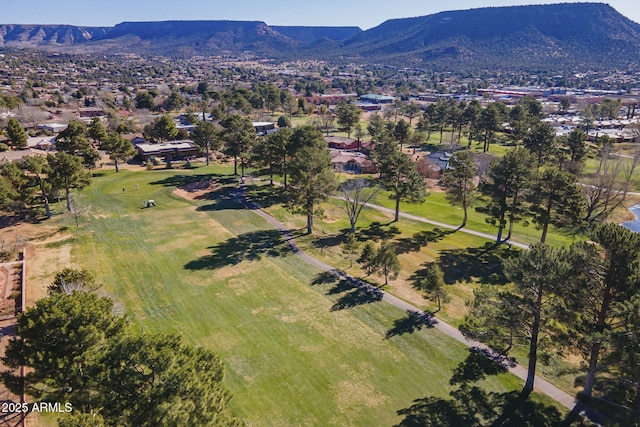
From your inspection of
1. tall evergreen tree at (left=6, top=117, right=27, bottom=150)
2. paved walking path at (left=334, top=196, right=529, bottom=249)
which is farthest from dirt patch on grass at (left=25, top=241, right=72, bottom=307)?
tall evergreen tree at (left=6, top=117, right=27, bottom=150)

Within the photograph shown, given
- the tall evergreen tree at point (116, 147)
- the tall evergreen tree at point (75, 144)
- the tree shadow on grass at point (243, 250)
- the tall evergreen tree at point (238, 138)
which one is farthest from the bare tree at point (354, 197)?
the tall evergreen tree at point (75, 144)

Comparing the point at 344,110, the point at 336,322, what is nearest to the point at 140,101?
the point at 344,110

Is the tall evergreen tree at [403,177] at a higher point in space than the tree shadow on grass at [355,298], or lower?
higher

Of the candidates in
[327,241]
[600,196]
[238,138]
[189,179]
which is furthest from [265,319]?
[600,196]

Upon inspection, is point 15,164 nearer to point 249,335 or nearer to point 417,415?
point 249,335

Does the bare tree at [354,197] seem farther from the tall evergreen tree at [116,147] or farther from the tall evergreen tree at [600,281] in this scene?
the tall evergreen tree at [116,147]

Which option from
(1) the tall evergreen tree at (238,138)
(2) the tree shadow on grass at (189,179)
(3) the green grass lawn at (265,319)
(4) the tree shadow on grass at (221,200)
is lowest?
(3) the green grass lawn at (265,319)
